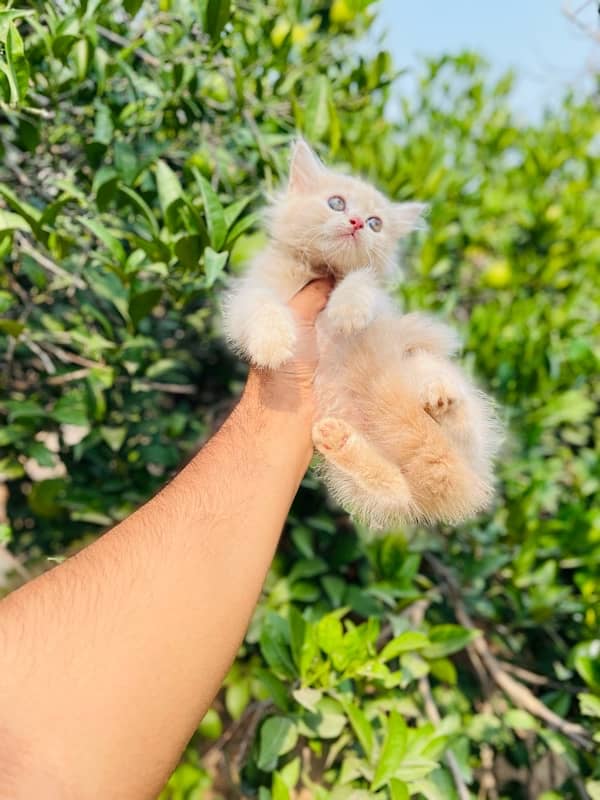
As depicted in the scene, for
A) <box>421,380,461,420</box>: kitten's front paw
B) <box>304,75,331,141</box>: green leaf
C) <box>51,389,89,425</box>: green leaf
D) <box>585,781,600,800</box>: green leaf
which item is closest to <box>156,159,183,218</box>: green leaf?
<box>304,75,331,141</box>: green leaf

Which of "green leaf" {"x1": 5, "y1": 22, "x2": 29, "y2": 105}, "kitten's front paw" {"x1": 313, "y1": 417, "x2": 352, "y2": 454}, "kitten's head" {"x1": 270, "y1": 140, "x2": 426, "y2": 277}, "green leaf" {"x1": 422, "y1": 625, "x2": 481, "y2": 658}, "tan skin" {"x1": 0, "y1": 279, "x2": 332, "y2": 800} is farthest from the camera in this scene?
"green leaf" {"x1": 422, "y1": 625, "x2": 481, "y2": 658}

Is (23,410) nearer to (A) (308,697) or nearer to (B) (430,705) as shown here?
(A) (308,697)

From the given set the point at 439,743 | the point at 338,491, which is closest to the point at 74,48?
the point at 338,491

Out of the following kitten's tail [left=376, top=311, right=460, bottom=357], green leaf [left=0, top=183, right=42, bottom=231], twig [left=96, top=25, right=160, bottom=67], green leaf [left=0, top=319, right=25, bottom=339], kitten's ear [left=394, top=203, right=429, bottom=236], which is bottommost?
green leaf [left=0, top=319, right=25, bottom=339]

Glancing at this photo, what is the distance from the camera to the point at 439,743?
1.58 metres

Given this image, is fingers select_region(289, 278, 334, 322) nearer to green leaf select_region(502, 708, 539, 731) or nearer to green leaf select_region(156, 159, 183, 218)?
green leaf select_region(156, 159, 183, 218)

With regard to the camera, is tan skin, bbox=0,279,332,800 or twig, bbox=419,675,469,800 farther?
twig, bbox=419,675,469,800

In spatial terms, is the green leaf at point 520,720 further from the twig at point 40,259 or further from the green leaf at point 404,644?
the twig at point 40,259

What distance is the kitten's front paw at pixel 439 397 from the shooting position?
1.33 m

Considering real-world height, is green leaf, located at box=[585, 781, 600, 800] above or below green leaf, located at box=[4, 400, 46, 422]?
below

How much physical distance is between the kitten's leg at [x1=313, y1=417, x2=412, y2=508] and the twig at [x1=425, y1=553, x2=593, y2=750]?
3.44ft

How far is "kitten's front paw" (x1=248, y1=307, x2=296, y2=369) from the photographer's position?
52.2 inches

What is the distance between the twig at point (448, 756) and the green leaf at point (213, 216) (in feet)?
4.79

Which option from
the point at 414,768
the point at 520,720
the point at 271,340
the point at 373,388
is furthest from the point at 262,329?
the point at 520,720
